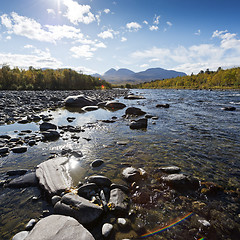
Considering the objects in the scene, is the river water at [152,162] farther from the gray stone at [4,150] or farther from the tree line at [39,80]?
the tree line at [39,80]

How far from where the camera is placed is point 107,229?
2492 mm

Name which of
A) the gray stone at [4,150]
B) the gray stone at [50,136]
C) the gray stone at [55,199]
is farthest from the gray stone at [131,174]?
the gray stone at [4,150]

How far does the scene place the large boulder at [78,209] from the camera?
2658mm

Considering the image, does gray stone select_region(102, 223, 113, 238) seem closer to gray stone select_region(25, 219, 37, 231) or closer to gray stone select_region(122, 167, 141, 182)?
gray stone select_region(25, 219, 37, 231)

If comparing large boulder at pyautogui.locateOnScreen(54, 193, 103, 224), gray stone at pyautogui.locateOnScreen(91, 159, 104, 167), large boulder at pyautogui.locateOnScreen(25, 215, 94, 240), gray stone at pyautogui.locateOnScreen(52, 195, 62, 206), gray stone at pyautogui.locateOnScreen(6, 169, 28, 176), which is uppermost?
large boulder at pyautogui.locateOnScreen(25, 215, 94, 240)

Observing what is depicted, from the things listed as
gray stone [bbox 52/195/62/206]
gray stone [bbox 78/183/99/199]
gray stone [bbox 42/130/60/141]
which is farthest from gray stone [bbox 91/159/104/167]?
gray stone [bbox 42/130/60/141]

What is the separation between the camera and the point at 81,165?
4750 millimetres

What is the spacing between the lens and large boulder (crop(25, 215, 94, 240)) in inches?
83.2

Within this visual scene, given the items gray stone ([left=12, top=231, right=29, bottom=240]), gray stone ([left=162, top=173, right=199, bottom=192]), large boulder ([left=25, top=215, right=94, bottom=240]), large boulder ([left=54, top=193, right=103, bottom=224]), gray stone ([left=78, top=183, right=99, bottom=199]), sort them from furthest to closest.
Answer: gray stone ([left=162, top=173, right=199, bottom=192]) < gray stone ([left=78, top=183, right=99, bottom=199]) < large boulder ([left=54, top=193, right=103, bottom=224]) < gray stone ([left=12, top=231, right=29, bottom=240]) < large boulder ([left=25, top=215, right=94, bottom=240])

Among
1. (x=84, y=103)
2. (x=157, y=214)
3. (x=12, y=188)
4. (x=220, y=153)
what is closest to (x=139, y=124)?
(x=220, y=153)

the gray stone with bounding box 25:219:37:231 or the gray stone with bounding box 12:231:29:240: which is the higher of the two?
the gray stone with bounding box 12:231:29:240

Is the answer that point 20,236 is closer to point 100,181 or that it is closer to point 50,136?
point 100,181

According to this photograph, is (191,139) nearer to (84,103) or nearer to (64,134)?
(64,134)

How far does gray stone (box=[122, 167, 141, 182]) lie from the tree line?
67.3 meters
